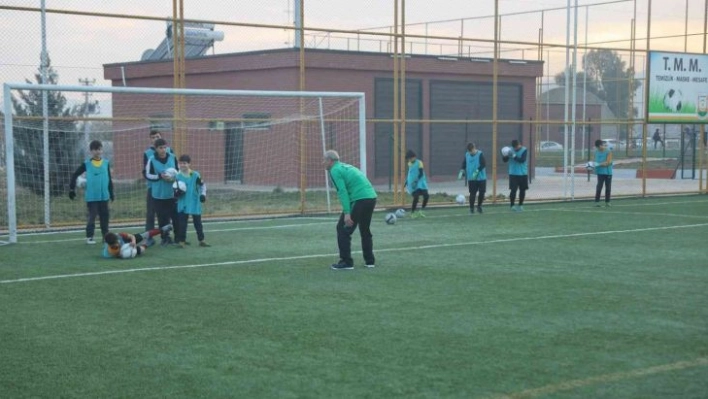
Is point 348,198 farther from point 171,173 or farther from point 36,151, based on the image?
point 36,151

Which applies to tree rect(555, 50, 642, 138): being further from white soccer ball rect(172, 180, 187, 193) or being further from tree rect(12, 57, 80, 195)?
white soccer ball rect(172, 180, 187, 193)

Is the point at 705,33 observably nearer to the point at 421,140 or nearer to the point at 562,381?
the point at 421,140

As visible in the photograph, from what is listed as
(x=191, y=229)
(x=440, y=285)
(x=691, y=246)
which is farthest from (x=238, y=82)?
(x=440, y=285)

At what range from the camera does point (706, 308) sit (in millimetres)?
9023

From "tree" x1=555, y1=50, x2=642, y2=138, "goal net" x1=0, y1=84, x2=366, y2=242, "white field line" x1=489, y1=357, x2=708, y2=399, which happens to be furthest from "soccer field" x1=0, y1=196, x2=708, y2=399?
"tree" x1=555, y1=50, x2=642, y2=138

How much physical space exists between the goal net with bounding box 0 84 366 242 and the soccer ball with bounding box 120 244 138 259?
120 inches

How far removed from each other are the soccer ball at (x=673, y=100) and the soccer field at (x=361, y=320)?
12446mm

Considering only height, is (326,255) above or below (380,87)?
below

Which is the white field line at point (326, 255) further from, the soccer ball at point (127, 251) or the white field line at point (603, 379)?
the white field line at point (603, 379)

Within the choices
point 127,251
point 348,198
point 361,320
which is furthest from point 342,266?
point 361,320

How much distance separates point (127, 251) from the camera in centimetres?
1280

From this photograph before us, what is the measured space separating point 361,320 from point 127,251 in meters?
5.40

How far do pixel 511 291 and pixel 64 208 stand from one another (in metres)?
12.7

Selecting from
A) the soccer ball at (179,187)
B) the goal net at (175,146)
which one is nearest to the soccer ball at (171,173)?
the soccer ball at (179,187)
